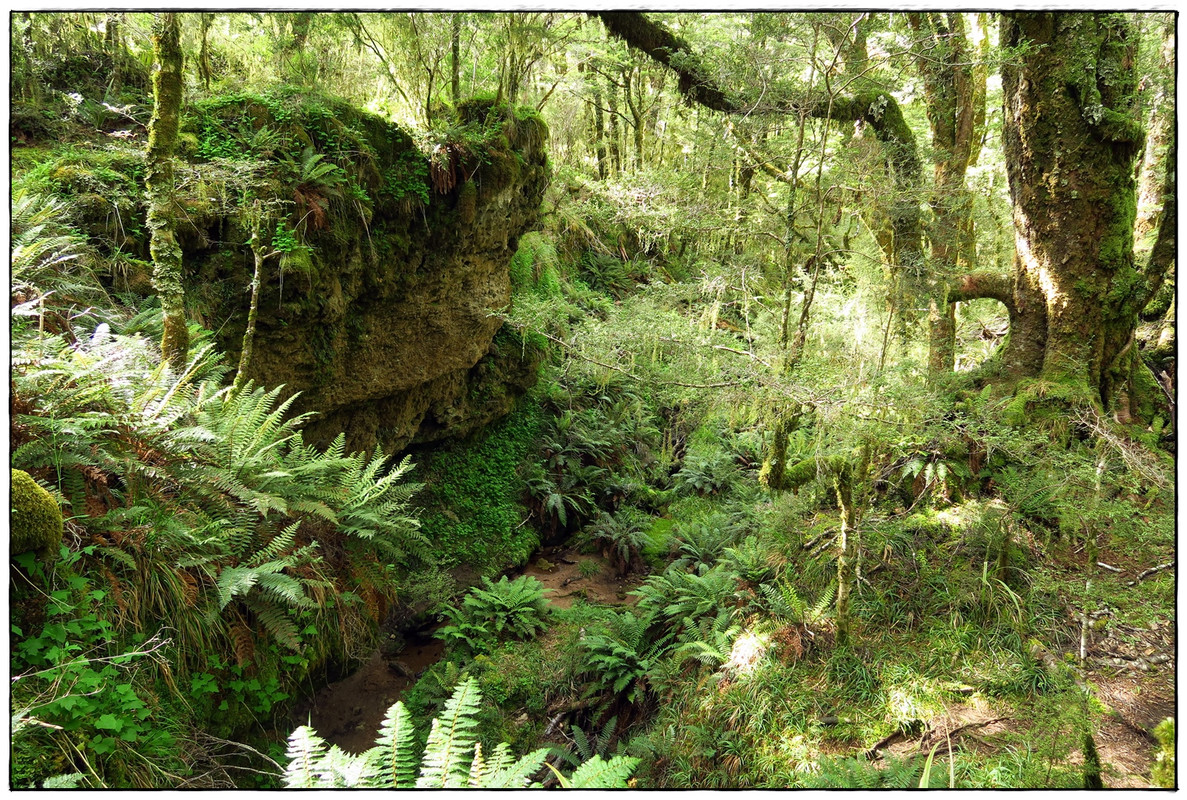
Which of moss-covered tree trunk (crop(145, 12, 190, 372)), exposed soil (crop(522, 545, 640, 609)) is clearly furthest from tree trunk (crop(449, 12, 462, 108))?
exposed soil (crop(522, 545, 640, 609))

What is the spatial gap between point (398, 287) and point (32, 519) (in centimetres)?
549

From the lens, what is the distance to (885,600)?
4.93 m

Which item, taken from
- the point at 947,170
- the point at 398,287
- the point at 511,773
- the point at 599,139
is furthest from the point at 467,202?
the point at 599,139

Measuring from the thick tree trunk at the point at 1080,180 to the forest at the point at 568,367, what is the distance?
0.10 ft

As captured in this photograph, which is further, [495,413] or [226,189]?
[495,413]

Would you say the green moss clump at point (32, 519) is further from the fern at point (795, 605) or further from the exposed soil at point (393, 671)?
the fern at point (795, 605)

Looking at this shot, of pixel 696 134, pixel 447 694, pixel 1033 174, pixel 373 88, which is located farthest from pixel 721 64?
pixel 447 694

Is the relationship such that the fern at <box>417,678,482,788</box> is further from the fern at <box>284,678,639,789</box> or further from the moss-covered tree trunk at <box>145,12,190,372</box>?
the moss-covered tree trunk at <box>145,12,190,372</box>

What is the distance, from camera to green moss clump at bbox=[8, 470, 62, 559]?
2.42 metres

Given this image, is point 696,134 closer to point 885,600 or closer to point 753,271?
point 753,271

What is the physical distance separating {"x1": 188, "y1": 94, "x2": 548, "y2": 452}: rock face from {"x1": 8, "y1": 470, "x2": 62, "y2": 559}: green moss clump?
3.10 meters

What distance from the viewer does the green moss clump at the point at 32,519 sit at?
2420mm

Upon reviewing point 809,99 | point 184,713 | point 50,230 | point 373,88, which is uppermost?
point 373,88

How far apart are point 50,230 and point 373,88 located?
14.8 feet
